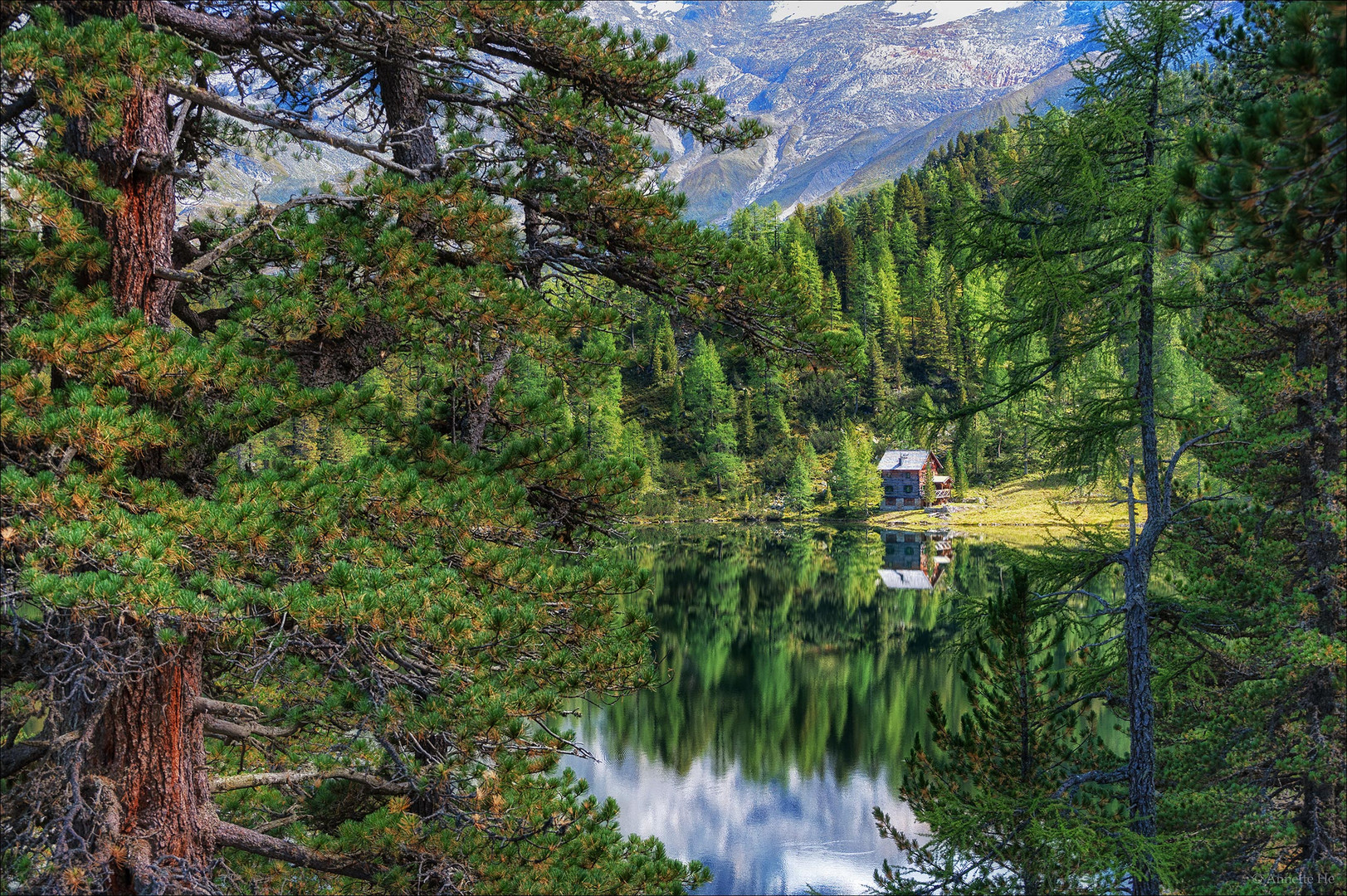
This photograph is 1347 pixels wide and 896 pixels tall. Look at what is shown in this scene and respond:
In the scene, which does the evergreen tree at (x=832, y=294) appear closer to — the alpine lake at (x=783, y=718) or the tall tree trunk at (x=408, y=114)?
the alpine lake at (x=783, y=718)

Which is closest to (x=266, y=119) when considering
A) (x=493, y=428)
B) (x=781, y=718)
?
(x=493, y=428)

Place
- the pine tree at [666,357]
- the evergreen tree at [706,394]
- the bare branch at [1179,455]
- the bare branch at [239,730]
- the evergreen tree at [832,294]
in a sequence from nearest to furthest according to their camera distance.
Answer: the bare branch at [239,730] < the bare branch at [1179,455] < the evergreen tree at [832,294] < the evergreen tree at [706,394] < the pine tree at [666,357]

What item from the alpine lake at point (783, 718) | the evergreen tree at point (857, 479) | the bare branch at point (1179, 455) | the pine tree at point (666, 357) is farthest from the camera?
the pine tree at point (666, 357)

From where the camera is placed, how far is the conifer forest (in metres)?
4.38

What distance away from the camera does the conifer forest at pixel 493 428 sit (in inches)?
172

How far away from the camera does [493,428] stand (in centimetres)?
628

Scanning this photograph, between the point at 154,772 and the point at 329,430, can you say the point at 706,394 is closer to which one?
the point at 329,430

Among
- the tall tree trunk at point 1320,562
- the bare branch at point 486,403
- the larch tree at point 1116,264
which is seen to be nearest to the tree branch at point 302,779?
the bare branch at point 486,403

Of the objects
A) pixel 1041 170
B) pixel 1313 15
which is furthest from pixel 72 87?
pixel 1041 170

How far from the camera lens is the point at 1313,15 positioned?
2.99m

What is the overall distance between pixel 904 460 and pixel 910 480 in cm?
160

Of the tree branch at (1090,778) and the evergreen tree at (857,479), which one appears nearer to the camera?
the tree branch at (1090,778)

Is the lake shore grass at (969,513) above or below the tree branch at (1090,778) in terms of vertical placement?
above

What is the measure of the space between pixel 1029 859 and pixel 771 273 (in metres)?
6.21
